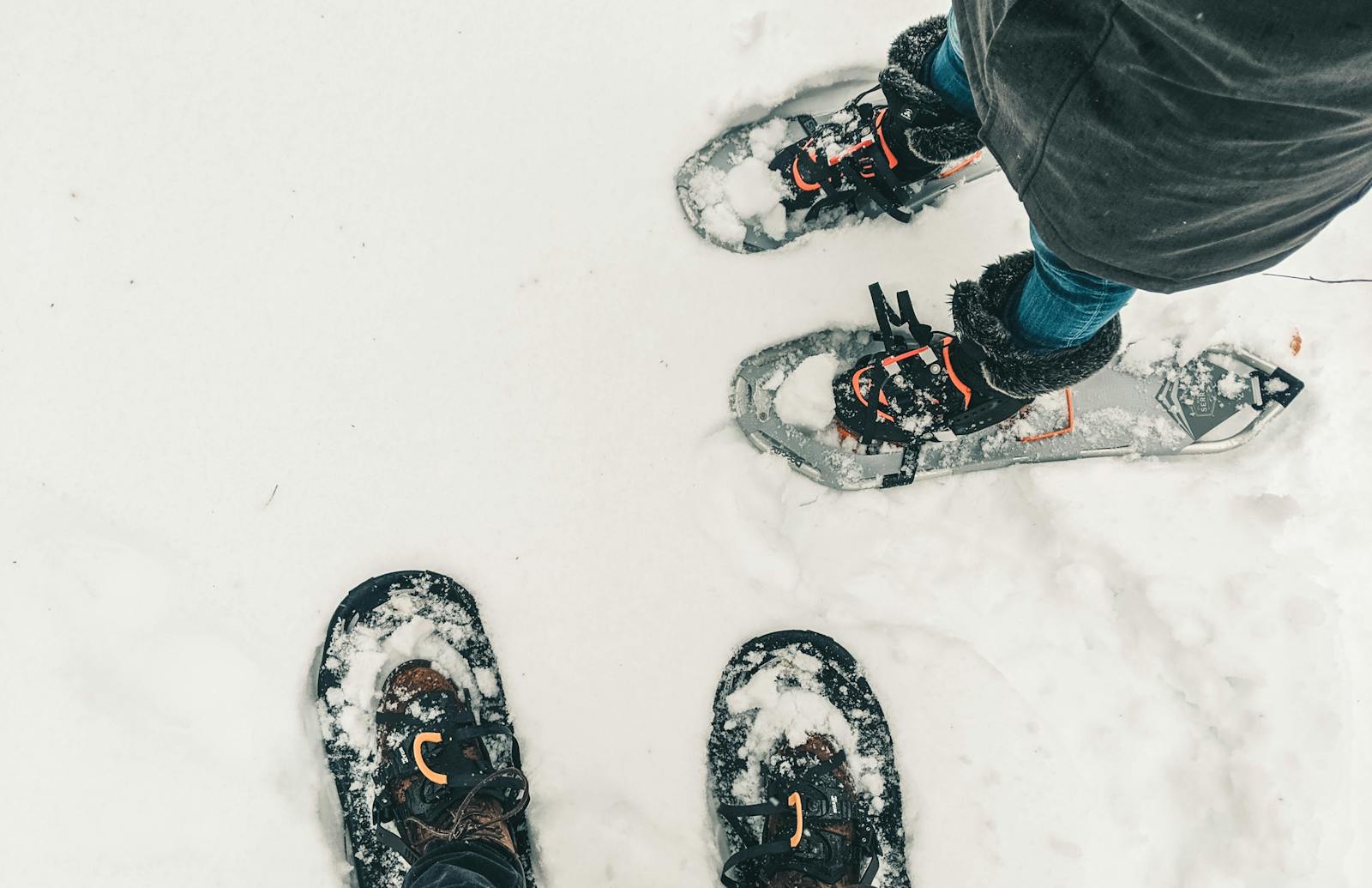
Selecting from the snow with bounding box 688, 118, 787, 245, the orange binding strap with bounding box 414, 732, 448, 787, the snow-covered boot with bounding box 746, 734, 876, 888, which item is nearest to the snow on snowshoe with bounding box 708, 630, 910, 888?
the snow-covered boot with bounding box 746, 734, 876, 888

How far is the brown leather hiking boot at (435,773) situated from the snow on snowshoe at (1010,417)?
32.3 inches

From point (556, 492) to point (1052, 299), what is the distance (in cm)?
99

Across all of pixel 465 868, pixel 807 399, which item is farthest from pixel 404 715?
pixel 807 399

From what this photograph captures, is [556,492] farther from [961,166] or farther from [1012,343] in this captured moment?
[961,166]

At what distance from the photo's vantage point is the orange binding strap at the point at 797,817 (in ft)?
4.98

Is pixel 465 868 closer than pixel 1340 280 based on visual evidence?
Yes

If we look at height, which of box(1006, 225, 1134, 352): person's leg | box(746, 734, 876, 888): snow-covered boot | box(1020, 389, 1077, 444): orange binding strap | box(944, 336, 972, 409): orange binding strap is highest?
box(1006, 225, 1134, 352): person's leg

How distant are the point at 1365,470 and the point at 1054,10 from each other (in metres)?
1.44

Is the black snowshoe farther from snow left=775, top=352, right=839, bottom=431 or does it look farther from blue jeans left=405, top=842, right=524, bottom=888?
blue jeans left=405, top=842, right=524, bottom=888

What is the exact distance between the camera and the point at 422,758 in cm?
158

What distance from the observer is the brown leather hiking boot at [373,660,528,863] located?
1.54 metres

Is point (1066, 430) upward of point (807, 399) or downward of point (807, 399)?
downward

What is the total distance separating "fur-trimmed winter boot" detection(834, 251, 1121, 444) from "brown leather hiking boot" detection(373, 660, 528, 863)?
0.97m

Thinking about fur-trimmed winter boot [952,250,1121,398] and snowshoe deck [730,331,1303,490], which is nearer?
fur-trimmed winter boot [952,250,1121,398]
